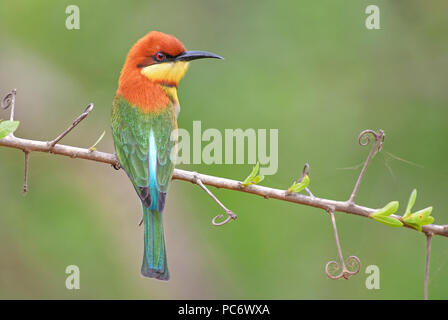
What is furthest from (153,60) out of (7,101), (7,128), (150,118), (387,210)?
Result: (387,210)

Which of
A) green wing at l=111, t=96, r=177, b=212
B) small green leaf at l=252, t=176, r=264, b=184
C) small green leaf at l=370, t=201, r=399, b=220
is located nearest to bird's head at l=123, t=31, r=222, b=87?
green wing at l=111, t=96, r=177, b=212

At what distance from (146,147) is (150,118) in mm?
163

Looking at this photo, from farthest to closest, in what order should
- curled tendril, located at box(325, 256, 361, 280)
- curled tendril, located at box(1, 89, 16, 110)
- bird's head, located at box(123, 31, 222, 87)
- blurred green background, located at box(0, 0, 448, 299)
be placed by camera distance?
blurred green background, located at box(0, 0, 448, 299)
bird's head, located at box(123, 31, 222, 87)
curled tendril, located at box(1, 89, 16, 110)
curled tendril, located at box(325, 256, 361, 280)

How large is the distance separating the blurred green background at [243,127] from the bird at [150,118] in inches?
60.6

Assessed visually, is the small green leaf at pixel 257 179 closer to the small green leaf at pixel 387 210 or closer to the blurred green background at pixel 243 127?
the small green leaf at pixel 387 210

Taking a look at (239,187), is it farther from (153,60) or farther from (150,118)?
(153,60)

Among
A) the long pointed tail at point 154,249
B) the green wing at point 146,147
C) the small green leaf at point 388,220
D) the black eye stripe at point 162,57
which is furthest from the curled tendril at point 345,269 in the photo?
the black eye stripe at point 162,57

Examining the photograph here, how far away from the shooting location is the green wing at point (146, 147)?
2146 millimetres

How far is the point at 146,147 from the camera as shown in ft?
7.64

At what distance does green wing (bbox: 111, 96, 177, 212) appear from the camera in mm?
2146

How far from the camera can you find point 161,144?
2.38 meters

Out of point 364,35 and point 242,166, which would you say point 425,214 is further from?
point 364,35

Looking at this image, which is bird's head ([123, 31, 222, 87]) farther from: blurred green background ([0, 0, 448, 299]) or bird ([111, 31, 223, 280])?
blurred green background ([0, 0, 448, 299])

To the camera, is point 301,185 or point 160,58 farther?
point 160,58
